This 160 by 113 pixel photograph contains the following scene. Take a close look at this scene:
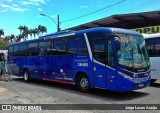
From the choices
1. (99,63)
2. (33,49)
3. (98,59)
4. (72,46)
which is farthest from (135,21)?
(99,63)

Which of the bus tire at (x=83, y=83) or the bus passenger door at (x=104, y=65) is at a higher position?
the bus passenger door at (x=104, y=65)

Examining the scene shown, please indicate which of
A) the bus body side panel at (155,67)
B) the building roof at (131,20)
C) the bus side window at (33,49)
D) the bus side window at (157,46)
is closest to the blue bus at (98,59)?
the bus side window at (33,49)

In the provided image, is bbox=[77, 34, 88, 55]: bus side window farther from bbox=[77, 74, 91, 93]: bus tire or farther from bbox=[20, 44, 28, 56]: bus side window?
bbox=[20, 44, 28, 56]: bus side window

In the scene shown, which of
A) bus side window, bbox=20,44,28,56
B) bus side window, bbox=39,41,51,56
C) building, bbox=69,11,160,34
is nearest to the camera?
bus side window, bbox=39,41,51,56

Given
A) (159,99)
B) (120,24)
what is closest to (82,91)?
(159,99)

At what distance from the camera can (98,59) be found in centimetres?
1190

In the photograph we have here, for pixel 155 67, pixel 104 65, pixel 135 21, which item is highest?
pixel 135 21

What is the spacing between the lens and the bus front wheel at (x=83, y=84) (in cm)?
1269

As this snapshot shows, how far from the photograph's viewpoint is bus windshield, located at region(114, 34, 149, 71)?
1104 centimetres

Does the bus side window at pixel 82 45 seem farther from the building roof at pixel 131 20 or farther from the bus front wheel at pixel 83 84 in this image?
the building roof at pixel 131 20

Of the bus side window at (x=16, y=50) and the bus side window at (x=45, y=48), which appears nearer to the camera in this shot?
the bus side window at (x=45, y=48)

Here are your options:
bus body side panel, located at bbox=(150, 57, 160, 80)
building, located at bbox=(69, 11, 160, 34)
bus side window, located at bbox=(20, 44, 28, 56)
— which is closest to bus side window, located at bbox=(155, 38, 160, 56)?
bus body side panel, located at bbox=(150, 57, 160, 80)

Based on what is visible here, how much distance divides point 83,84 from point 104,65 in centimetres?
195

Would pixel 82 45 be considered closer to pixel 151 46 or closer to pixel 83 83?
pixel 83 83
